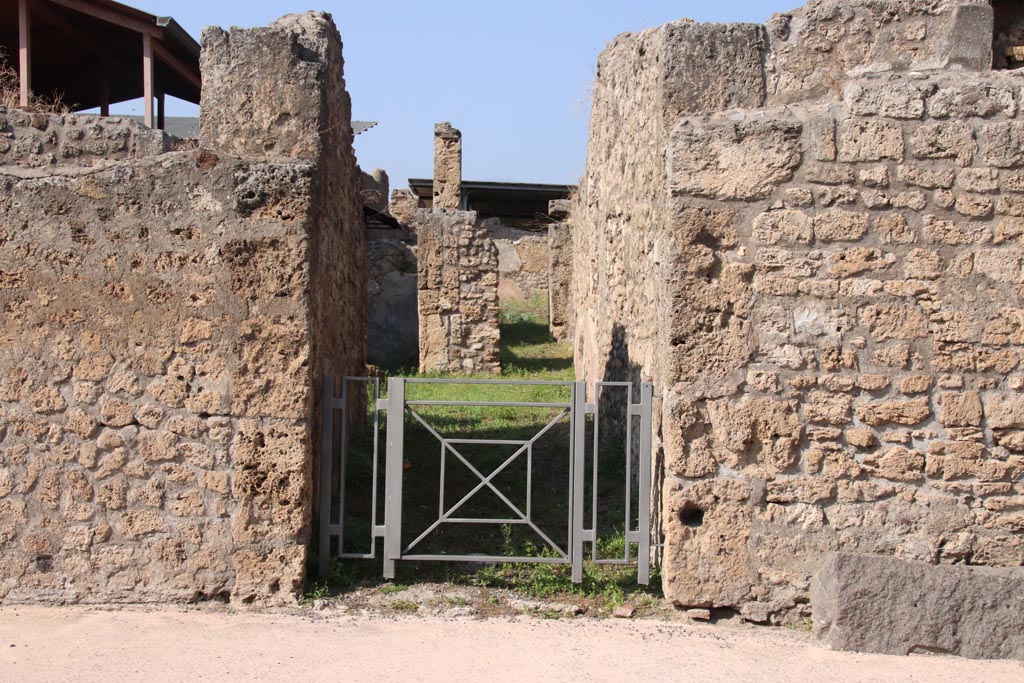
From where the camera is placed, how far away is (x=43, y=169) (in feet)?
16.4

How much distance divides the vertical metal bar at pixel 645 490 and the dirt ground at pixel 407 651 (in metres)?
0.31

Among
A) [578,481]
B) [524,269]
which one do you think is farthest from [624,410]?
[524,269]

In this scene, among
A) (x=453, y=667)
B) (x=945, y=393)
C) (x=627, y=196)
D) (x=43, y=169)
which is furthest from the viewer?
(x=627, y=196)

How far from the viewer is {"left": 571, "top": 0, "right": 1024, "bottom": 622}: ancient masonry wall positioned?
4703mm

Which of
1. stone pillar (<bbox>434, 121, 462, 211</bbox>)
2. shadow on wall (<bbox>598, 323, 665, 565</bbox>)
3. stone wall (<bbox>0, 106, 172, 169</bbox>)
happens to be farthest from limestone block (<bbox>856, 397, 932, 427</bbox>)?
stone pillar (<bbox>434, 121, 462, 211</bbox>)

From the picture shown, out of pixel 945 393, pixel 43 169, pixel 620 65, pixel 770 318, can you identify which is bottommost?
pixel 945 393

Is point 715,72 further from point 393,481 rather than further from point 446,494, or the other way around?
point 446,494

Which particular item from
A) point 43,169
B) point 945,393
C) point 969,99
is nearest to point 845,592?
point 945,393

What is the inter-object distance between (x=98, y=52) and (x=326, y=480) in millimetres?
9351

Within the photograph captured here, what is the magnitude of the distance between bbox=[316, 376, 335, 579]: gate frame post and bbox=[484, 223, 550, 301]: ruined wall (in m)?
14.9

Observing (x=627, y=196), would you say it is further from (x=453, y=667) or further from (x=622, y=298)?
(x=453, y=667)

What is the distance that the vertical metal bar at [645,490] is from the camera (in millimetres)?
4949

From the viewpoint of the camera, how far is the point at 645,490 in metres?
4.98

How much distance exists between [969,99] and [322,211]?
3.66 meters
